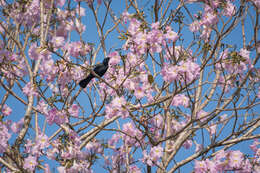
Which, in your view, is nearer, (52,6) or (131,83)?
(131,83)

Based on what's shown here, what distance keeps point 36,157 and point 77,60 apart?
1.28 metres

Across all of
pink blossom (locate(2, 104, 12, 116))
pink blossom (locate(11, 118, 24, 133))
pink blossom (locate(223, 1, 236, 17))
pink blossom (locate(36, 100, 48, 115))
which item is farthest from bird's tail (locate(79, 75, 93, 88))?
pink blossom (locate(2, 104, 12, 116))

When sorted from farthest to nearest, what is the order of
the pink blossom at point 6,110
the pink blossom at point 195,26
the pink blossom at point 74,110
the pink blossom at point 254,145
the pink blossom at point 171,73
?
the pink blossom at point 6,110 < the pink blossom at point 254,145 < the pink blossom at point 195,26 < the pink blossom at point 74,110 < the pink blossom at point 171,73

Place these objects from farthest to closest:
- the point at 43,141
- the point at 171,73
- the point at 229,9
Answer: the point at 229,9
the point at 43,141
the point at 171,73

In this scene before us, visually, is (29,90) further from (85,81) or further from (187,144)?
(187,144)

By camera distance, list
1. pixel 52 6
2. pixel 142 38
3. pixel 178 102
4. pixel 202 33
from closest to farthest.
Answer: pixel 142 38 < pixel 178 102 < pixel 202 33 < pixel 52 6

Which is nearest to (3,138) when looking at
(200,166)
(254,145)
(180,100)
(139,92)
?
(139,92)

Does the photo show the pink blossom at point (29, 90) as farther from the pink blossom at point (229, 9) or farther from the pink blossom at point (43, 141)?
the pink blossom at point (229, 9)

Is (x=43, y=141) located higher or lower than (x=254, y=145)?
lower

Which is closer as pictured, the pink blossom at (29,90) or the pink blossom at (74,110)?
the pink blossom at (29,90)

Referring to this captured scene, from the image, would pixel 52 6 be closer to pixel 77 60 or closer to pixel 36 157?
pixel 77 60

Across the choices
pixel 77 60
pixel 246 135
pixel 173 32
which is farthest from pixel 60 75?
pixel 246 135

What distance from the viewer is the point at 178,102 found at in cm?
403

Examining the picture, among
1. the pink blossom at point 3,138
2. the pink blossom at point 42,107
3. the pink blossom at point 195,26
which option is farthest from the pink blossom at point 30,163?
the pink blossom at point 195,26
